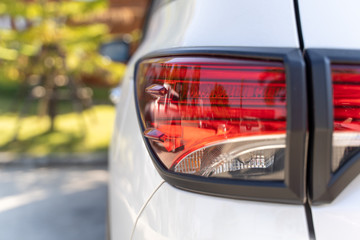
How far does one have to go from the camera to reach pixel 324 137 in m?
0.92

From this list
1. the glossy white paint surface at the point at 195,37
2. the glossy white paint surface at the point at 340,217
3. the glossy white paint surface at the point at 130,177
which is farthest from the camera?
the glossy white paint surface at the point at 130,177

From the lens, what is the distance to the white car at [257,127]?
36.7 inches

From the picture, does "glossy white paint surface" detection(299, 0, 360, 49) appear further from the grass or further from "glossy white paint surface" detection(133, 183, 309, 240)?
the grass

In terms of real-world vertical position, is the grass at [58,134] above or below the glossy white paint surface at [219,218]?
below

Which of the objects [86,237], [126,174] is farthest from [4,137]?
[126,174]

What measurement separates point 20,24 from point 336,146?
1216 cm

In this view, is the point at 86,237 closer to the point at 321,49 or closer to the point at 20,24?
the point at 321,49

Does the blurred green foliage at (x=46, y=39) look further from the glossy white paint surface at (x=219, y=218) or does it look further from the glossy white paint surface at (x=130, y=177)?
the glossy white paint surface at (x=219, y=218)

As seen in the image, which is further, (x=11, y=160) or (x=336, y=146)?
(x=11, y=160)

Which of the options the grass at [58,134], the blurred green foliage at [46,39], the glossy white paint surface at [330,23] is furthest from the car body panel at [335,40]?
the blurred green foliage at [46,39]

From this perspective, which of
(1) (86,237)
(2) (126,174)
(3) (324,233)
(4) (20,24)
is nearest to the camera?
(3) (324,233)

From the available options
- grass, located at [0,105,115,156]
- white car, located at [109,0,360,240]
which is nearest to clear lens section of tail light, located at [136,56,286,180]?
white car, located at [109,0,360,240]

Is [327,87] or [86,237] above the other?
[327,87]

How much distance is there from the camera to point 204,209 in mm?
999
